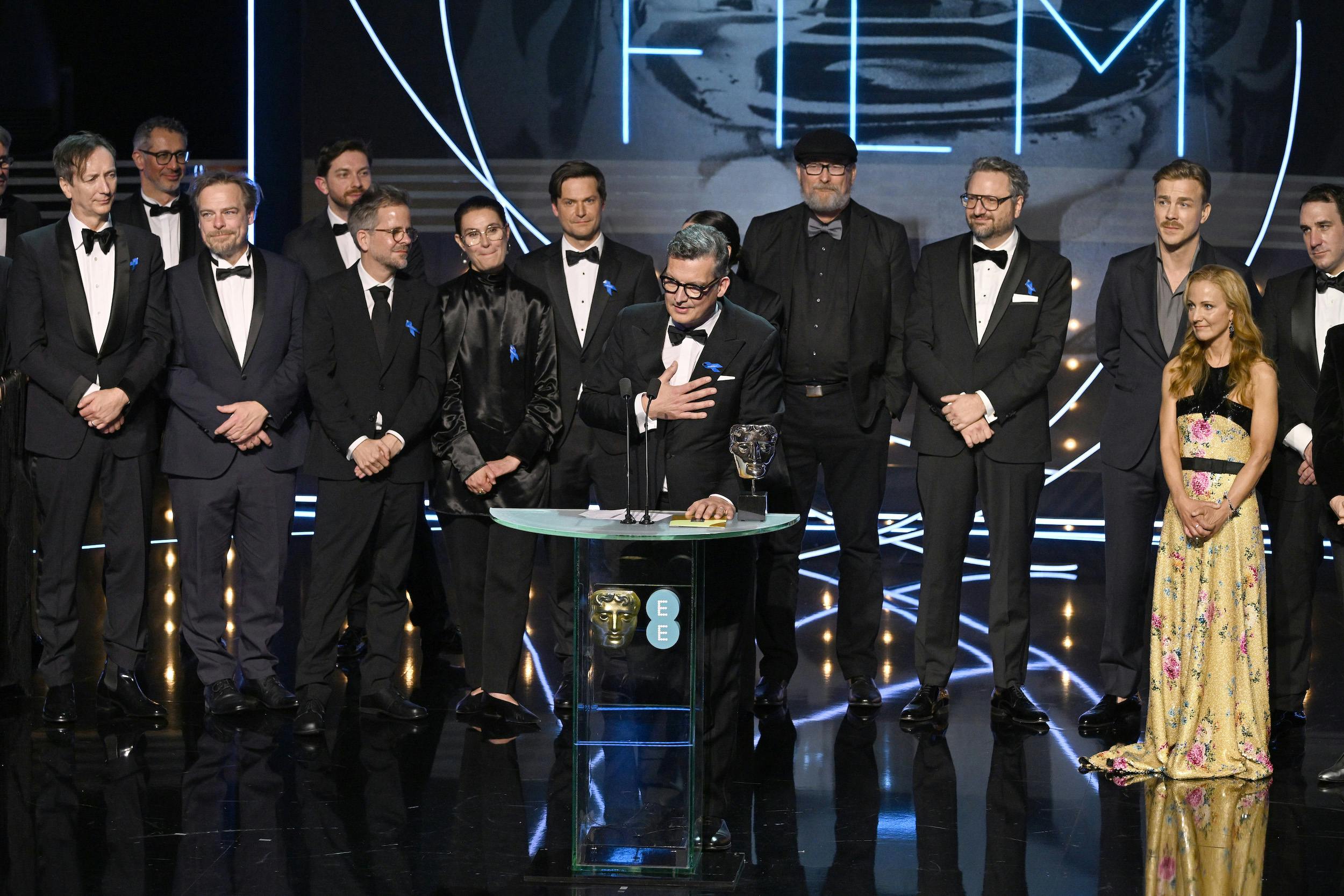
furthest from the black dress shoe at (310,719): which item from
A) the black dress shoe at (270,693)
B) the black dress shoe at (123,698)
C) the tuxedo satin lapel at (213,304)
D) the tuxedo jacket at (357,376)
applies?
the tuxedo satin lapel at (213,304)

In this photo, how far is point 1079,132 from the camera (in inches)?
349

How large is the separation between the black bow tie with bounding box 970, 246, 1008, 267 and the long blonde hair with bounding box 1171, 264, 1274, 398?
0.73 metres

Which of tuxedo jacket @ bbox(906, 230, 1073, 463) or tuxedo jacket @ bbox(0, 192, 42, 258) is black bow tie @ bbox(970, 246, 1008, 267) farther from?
tuxedo jacket @ bbox(0, 192, 42, 258)

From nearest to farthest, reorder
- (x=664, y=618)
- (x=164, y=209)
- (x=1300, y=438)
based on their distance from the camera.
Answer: (x=664, y=618)
(x=1300, y=438)
(x=164, y=209)

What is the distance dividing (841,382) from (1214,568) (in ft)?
4.87

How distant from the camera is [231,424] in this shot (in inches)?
202

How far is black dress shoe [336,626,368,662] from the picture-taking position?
6.15 meters

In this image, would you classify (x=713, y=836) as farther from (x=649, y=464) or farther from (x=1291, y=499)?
(x=1291, y=499)

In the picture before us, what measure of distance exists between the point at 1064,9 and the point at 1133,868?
6261 mm

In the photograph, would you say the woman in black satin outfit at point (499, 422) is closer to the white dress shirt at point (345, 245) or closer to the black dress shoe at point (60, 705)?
the white dress shirt at point (345, 245)

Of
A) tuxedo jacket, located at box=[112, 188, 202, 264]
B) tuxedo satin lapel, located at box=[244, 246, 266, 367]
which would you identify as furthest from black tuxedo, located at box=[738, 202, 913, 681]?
tuxedo jacket, located at box=[112, 188, 202, 264]

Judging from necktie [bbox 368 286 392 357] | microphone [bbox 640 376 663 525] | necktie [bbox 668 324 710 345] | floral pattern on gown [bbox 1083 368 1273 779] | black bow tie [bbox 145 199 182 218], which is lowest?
floral pattern on gown [bbox 1083 368 1273 779]

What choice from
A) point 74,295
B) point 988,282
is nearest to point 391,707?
point 74,295

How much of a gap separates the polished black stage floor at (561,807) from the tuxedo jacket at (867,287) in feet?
3.82
